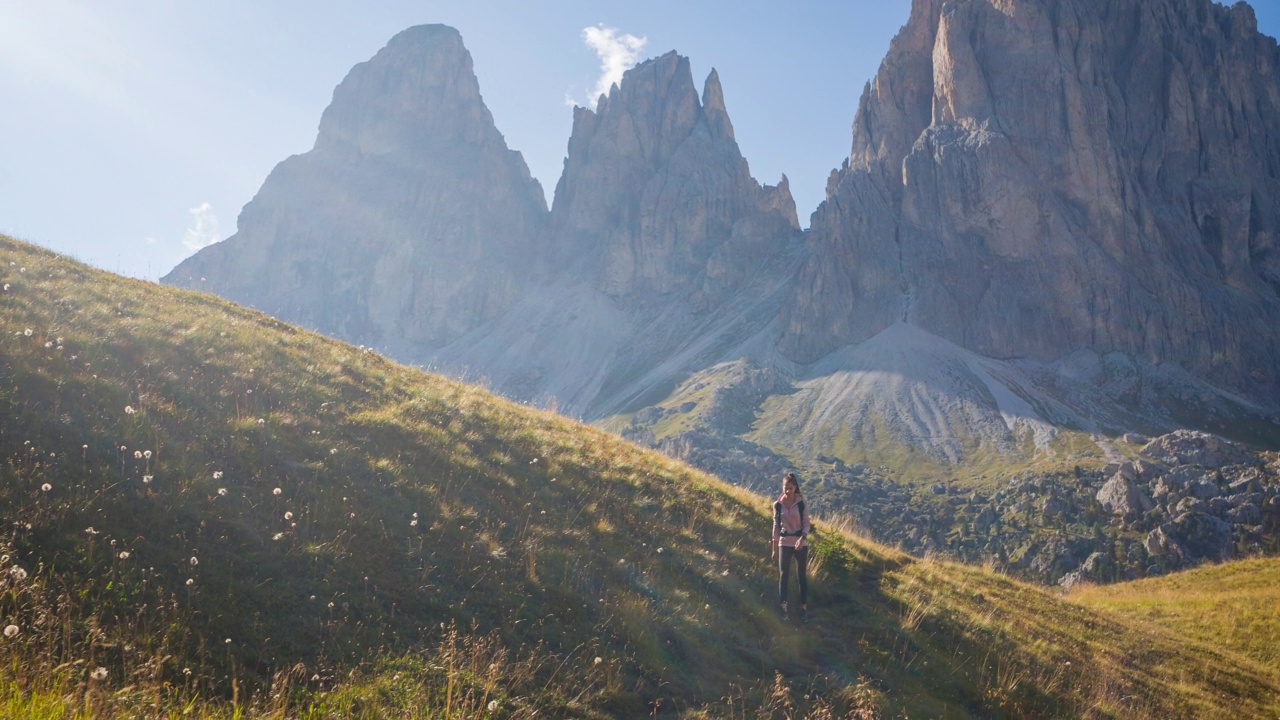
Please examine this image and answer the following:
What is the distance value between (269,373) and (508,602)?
808 centimetres

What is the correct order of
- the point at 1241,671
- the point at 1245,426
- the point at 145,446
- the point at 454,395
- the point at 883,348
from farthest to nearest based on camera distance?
the point at 883,348 < the point at 1245,426 < the point at 454,395 < the point at 1241,671 < the point at 145,446

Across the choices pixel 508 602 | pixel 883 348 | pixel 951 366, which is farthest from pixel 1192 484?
pixel 508 602

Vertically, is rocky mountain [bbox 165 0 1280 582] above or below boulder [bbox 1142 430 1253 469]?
above

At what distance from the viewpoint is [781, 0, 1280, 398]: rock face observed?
173 meters

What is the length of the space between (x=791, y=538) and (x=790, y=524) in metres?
0.27

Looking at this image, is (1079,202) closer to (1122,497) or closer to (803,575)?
(1122,497)

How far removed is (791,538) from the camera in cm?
1280

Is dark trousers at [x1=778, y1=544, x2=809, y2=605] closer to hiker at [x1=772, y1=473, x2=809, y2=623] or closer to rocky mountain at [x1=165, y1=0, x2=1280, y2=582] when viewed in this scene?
hiker at [x1=772, y1=473, x2=809, y2=623]

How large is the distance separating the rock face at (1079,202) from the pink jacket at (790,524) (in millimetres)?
179109

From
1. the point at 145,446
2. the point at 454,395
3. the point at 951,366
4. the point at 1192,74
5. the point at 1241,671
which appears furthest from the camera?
the point at 1192,74

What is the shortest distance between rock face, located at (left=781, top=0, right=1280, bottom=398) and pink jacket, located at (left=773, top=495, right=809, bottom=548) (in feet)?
588

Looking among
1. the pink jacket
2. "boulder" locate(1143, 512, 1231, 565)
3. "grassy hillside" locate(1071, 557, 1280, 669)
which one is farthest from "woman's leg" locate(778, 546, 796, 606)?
"boulder" locate(1143, 512, 1231, 565)

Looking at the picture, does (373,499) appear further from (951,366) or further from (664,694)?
(951,366)

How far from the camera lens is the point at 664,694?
28.7ft
